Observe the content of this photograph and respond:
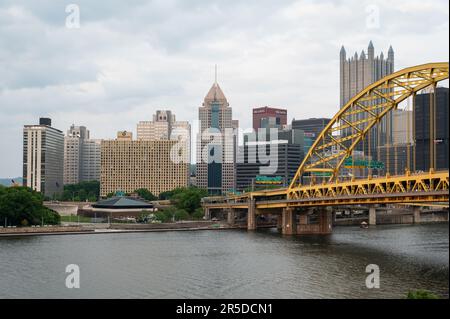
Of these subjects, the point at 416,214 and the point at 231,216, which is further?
the point at 416,214

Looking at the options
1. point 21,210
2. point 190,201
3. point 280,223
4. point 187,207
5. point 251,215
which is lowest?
point 280,223

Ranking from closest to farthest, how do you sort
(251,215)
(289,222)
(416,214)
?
(289,222) → (251,215) → (416,214)

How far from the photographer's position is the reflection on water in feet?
151

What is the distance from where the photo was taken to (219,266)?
59.2 metres

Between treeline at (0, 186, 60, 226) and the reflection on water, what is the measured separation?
1410 cm

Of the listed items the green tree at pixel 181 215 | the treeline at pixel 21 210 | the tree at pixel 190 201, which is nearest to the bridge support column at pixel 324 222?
the green tree at pixel 181 215

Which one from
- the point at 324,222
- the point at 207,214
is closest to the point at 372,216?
the point at 324,222

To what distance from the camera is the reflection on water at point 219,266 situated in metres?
46.2

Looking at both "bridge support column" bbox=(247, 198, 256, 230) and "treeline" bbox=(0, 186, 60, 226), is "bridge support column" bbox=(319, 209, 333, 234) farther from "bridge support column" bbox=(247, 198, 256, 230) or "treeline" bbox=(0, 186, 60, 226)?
"treeline" bbox=(0, 186, 60, 226)

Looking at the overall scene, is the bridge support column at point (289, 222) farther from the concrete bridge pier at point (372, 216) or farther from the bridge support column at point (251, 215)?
the concrete bridge pier at point (372, 216)

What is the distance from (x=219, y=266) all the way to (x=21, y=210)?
5296 centimetres

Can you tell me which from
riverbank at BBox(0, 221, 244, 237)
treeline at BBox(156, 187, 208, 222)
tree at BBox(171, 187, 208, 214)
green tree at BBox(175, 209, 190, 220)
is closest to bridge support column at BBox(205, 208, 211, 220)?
treeline at BBox(156, 187, 208, 222)

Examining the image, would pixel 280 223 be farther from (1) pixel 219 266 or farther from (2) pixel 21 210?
(1) pixel 219 266

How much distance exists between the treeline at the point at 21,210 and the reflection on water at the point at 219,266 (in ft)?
46.3
